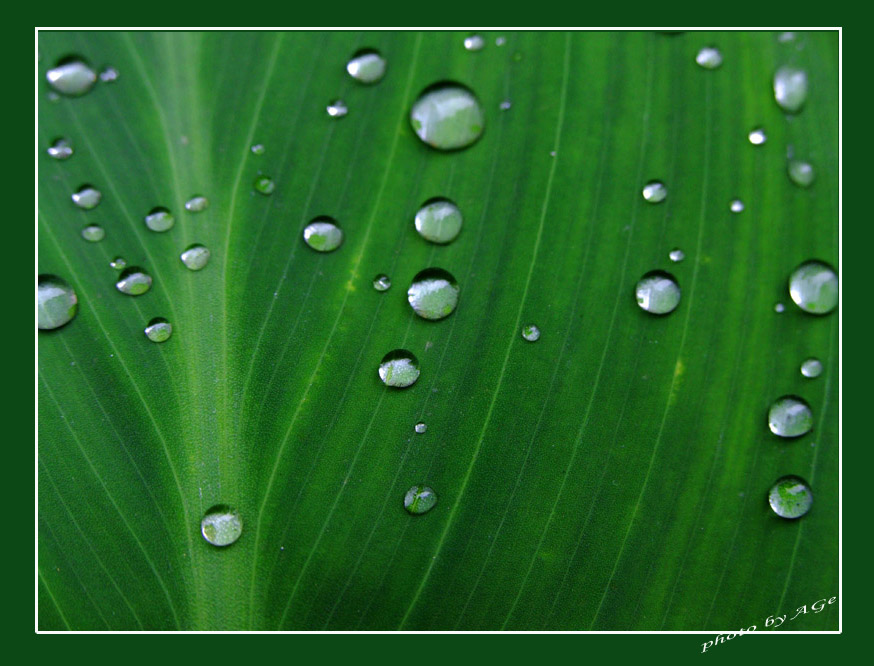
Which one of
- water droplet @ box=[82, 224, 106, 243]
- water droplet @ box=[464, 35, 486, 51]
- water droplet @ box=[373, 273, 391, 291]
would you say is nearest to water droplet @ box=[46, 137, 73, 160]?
water droplet @ box=[82, 224, 106, 243]

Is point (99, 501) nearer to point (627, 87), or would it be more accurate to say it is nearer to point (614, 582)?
point (614, 582)

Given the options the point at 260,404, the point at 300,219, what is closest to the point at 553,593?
the point at 260,404

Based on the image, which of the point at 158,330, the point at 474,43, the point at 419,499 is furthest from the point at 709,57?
the point at 158,330

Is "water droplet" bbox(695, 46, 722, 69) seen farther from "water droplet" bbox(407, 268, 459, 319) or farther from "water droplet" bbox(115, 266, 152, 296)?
"water droplet" bbox(115, 266, 152, 296)

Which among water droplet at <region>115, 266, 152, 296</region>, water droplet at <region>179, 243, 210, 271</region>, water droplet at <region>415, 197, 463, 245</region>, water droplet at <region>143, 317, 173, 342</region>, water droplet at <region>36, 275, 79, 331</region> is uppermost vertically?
water droplet at <region>415, 197, 463, 245</region>

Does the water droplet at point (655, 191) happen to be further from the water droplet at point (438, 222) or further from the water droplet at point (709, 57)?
the water droplet at point (438, 222)

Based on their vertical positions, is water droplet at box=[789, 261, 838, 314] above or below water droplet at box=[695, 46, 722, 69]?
below
